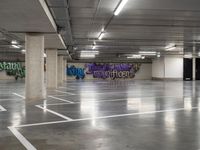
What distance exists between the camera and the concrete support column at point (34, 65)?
1586 centimetres

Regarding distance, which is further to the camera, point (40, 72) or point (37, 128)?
point (40, 72)

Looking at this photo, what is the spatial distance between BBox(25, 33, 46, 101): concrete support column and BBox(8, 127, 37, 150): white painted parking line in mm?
8409

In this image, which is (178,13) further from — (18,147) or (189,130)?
(18,147)

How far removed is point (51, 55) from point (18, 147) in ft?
67.6

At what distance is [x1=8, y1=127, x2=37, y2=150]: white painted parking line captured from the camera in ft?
19.1

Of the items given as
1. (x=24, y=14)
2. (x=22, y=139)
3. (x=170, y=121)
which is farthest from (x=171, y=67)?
(x=22, y=139)

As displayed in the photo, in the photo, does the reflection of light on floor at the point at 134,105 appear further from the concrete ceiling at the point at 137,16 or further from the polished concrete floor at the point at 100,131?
the concrete ceiling at the point at 137,16

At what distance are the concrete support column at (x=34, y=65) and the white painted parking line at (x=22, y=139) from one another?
8.41 metres

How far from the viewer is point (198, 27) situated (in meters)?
16.7

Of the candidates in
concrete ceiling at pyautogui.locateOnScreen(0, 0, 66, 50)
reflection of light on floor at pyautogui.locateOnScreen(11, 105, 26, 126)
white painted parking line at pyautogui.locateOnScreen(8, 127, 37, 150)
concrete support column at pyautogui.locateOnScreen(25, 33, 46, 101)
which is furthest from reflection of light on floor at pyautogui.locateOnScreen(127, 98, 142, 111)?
white painted parking line at pyautogui.locateOnScreen(8, 127, 37, 150)

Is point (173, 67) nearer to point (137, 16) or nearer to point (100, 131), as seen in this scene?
point (137, 16)

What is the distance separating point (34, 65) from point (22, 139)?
9920 mm

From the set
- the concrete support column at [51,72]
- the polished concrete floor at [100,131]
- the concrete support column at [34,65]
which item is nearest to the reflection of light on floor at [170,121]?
the polished concrete floor at [100,131]

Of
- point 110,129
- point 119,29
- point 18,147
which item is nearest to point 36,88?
point 119,29
